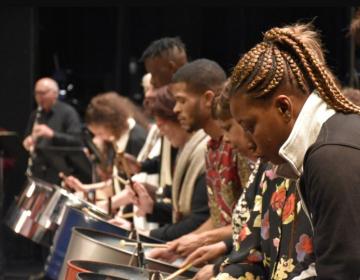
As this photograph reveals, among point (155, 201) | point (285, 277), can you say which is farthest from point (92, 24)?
point (285, 277)

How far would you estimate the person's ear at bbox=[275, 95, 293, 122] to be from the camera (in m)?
1.46

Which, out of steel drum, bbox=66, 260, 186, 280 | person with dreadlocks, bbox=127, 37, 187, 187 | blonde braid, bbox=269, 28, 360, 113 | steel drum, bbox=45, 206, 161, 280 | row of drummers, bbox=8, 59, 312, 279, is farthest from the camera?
person with dreadlocks, bbox=127, 37, 187, 187

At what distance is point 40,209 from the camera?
11.9ft

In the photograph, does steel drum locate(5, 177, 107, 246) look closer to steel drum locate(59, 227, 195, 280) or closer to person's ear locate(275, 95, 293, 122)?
steel drum locate(59, 227, 195, 280)

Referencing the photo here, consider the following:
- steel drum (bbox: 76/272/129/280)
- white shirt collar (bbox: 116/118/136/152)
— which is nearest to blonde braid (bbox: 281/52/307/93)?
steel drum (bbox: 76/272/129/280)

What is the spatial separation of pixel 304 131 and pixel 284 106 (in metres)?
0.06

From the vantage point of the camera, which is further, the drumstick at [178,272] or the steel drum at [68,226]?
the steel drum at [68,226]

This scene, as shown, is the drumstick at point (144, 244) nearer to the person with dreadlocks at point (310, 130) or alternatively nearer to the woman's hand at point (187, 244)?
the woman's hand at point (187, 244)

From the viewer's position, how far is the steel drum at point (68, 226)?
9.55 feet

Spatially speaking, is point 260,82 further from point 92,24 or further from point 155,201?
point 92,24

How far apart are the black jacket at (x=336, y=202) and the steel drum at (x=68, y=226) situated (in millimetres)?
1560

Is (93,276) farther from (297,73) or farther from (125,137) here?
(125,137)

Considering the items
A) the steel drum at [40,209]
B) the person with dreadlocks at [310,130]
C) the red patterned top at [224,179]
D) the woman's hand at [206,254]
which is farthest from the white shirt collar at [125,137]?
the person with dreadlocks at [310,130]

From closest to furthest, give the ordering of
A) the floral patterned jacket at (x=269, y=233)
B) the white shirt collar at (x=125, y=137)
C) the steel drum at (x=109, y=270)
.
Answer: the floral patterned jacket at (x=269, y=233) < the steel drum at (x=109, y=270) < the white shirt collar at (x=125, y=137)
